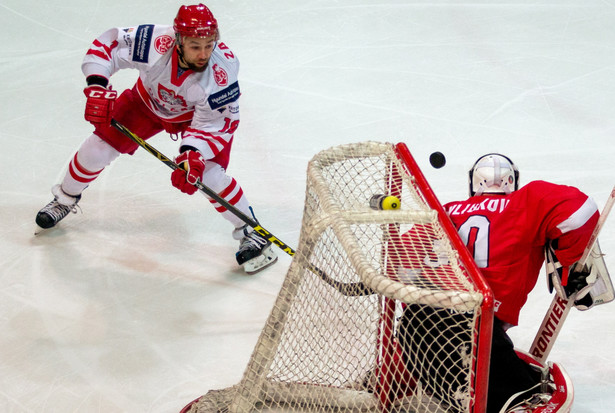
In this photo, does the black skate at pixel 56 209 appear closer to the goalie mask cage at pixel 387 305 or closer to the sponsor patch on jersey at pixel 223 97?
the sponsor patch on jersey at pixel 223 97

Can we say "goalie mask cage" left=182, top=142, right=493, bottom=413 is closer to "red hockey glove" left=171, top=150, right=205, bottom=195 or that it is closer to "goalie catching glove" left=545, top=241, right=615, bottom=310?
"goalie catching glove" left=545, top=241, right=615, bottom=310

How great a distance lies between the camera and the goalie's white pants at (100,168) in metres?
3.06

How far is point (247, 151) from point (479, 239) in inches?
80.3

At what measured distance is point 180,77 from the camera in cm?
295

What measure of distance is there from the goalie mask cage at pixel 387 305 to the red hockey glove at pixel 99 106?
96 cm

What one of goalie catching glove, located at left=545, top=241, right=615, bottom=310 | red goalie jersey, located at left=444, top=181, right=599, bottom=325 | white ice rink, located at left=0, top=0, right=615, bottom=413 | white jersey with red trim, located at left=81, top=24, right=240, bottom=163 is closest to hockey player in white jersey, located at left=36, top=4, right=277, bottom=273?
white jersey with red trim, located at left=81, top=24, right=240, bottom=163

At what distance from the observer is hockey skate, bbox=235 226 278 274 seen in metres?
3.13

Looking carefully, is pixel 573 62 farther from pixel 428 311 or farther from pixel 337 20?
pixel 428 311

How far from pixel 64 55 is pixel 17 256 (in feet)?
6.53

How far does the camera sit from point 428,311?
6.68ft

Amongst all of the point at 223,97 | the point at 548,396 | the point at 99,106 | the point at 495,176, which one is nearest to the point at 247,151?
the point at 223,97

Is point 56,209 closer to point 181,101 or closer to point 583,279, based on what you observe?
point 181,101

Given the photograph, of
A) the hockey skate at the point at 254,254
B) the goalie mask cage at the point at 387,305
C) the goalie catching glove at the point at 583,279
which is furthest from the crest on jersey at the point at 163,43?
the goalie catching glove at the point at 583,279

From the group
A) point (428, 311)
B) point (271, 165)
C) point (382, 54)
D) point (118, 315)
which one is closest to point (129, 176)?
point (271, 165)
